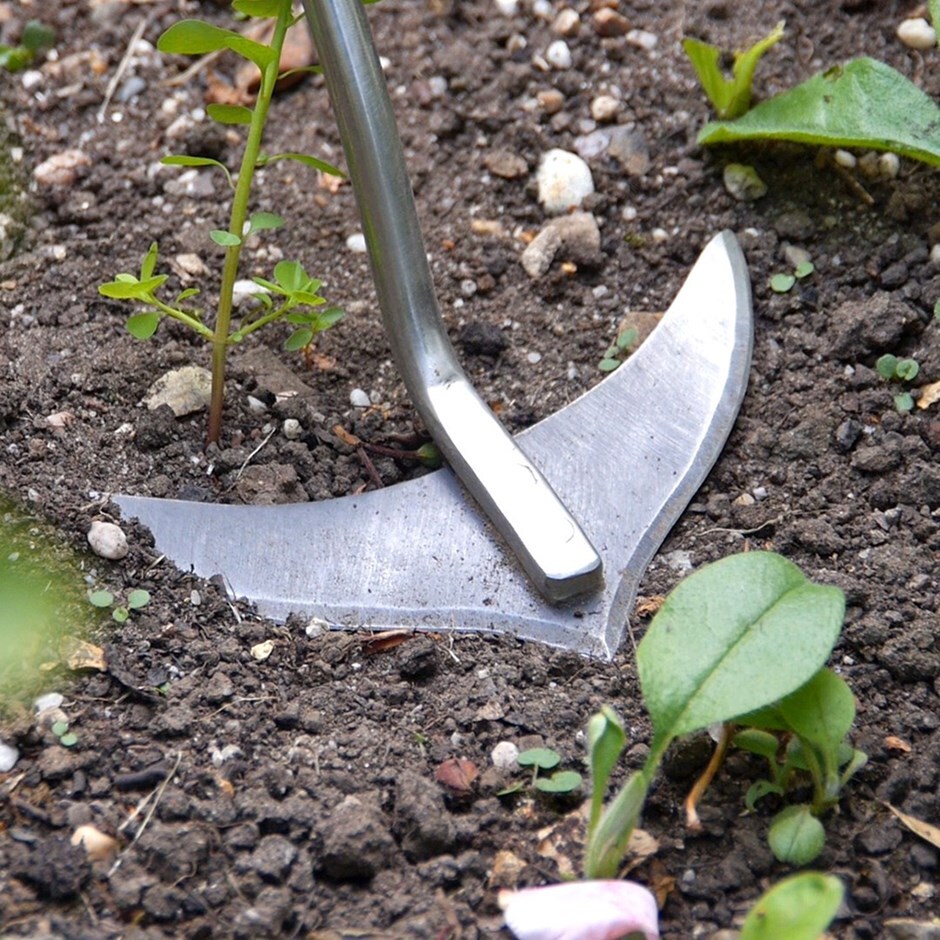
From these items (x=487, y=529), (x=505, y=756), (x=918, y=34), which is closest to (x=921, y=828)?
(x=505, y=756)

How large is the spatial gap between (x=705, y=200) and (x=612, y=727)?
94 centimetres

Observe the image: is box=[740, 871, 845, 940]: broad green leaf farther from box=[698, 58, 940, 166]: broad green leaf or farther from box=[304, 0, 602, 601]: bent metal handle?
box=[698, 58, 940, 166]: broad green leaf

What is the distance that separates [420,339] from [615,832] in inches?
25.2

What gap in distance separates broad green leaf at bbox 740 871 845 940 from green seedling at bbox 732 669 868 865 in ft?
0.45

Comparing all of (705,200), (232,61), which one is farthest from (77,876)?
(232,61)

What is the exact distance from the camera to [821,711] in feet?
3.20

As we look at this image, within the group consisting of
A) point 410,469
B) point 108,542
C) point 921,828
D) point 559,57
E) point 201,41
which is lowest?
point 921,828

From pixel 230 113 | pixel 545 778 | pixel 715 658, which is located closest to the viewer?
pixel 715 658

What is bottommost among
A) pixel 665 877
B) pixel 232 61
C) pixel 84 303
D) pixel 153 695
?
pixel 665 877

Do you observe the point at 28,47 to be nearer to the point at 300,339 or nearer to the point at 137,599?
the point at 300,339

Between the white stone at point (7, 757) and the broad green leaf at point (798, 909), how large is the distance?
629 millimetres

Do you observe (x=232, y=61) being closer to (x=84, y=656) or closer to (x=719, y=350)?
(x=719, y=350)

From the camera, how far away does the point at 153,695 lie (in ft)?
3.69

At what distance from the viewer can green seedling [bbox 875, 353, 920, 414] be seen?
4.54ft
